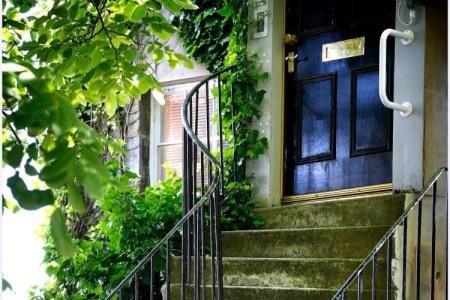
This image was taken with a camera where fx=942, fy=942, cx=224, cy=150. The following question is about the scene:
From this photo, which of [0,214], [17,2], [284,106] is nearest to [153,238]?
[284,106]

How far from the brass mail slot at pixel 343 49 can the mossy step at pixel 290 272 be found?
169 cm

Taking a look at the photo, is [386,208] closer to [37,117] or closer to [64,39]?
[64,39]

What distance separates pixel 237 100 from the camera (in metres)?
6.98

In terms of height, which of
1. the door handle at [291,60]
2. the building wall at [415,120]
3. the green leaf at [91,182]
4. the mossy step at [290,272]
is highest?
the door handle at [291,60]

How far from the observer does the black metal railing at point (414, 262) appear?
5.08m

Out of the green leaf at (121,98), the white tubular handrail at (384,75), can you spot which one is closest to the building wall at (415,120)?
the white tubular handrail at (384,75)

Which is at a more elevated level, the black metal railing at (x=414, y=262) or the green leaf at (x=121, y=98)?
the green leaf at (x=121, y=98)

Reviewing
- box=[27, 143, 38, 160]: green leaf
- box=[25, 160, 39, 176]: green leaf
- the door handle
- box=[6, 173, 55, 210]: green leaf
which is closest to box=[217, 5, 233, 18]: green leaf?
the door handle

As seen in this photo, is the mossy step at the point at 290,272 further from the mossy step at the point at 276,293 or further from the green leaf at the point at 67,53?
the green leaf at the point at 67,53

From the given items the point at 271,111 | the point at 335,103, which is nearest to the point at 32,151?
the point at 335,103

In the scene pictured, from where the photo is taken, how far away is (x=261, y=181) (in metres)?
6.82

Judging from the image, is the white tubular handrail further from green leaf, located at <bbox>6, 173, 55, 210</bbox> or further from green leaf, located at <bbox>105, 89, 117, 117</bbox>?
green leaf, located at <bbox>6, 173, 55, 210</bbox>

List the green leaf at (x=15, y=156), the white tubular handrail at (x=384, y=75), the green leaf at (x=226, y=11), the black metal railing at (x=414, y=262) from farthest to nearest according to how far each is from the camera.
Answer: the green leaf at (x=226, y=11), the white tubular handrail at (x=384, y=75), the black metal railing at (x=414, y=262), the green leaf at (x=15, y=156)

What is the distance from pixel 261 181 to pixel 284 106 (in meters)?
0.59
